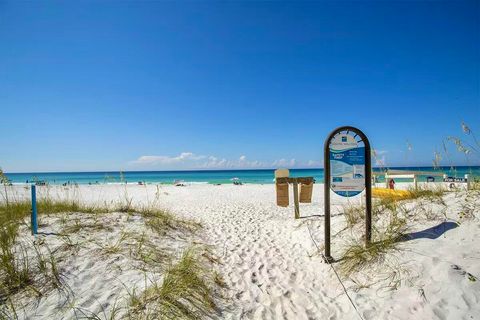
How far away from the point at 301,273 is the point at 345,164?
2.02 meters

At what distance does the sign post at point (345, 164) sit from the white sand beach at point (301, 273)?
862 mm

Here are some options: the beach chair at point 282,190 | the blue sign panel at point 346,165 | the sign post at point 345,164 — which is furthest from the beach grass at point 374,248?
the beach chair at point 282,190

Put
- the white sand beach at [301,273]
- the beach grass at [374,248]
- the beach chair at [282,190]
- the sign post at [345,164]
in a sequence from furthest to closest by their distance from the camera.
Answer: the beach chair at [282,190]
the sign post at [345,164]
the beach grass at [374,248]
the white sand beach at [301,273]

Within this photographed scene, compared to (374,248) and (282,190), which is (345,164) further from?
(282,190)

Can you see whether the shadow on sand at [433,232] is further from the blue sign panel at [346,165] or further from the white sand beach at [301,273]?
the blue sign panel at [346,165]

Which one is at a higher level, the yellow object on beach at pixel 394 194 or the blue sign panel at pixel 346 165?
the blue sign panel at pixel 346 165

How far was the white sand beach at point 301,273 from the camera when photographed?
2.81 meters

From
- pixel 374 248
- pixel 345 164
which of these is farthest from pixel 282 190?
pixel 374 248

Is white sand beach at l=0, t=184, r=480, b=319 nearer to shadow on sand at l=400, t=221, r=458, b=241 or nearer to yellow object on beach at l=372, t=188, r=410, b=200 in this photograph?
shadow on sand at l=400, t=221, r=458, b=241

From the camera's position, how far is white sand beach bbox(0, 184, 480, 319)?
2.81 meters

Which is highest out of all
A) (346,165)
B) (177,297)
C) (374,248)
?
(346,165)

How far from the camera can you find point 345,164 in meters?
4.42

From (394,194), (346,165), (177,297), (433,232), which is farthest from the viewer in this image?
(394,194)

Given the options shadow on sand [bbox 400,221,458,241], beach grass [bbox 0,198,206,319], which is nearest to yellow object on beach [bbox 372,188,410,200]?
shadow on sand [bbox 400,221,458,241]
